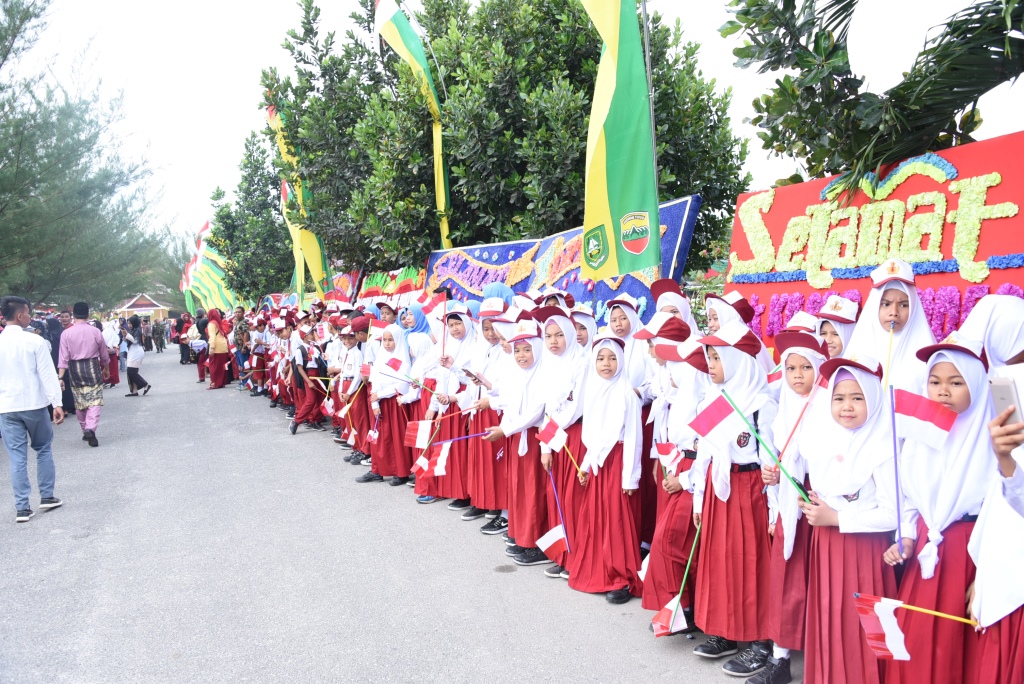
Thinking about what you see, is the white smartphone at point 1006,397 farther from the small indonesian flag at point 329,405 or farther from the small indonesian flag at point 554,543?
the small indonesian flag at point 329,405

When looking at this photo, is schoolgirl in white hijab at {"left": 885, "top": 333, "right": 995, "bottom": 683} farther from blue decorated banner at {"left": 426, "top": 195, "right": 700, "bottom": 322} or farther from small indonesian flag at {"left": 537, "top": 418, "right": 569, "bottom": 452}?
blue decorated banner at {"left": 426, "top": 195, "right": 700, "bottom": 322}

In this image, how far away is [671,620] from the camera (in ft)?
13.0

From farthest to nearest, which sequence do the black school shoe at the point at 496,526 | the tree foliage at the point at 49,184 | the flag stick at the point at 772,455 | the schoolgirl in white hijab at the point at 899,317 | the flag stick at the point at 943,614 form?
the tree foliage at the point at 49,184 < the black school shoe at the point at 496,526 < the schoolgirl in white hijab at the point at 899,317 < the flag stick at the point at 772,455 < the flag stick at the point at 943,614

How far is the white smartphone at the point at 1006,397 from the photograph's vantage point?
251cm

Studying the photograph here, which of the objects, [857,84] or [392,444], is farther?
[392,444]

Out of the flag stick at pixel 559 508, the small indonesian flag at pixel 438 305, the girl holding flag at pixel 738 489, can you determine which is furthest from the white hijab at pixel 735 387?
the small indonesian flag at pixel 438 305

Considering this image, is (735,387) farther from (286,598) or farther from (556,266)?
(556,266)

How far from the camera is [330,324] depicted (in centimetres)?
1142

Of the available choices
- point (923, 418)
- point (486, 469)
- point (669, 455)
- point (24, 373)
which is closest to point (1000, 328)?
point (923, 418)

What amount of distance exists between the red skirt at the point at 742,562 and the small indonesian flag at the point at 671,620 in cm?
19

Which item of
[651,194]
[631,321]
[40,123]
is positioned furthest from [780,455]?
[40,123]

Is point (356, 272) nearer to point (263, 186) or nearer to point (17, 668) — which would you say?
point (263, 186)

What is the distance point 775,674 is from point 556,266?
18.2 ft

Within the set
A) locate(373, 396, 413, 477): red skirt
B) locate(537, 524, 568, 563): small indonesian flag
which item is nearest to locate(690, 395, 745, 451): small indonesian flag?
locate(537, 524, 568, 563): small indonesian flag
